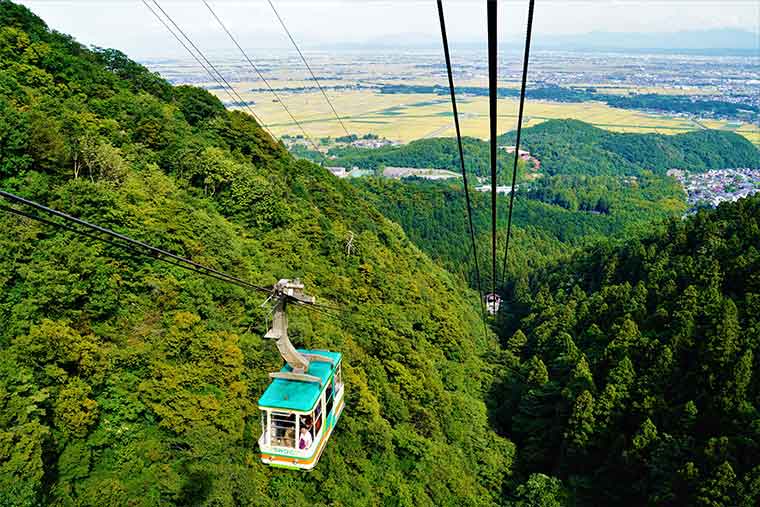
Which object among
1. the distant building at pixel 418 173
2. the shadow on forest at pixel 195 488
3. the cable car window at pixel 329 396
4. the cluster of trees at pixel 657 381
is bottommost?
the distant building at pixel 418 173

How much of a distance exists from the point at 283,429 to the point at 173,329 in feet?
28.6

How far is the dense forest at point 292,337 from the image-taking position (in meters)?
17.0

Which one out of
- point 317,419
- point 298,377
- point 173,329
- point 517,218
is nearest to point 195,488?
point 173,329

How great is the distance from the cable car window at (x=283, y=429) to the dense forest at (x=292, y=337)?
5618mm

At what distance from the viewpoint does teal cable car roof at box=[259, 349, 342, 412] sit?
12.3m

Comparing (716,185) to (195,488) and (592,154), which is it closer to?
(592,154)

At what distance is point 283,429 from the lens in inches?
504

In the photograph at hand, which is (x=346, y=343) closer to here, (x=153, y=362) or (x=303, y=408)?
(x=153, y=362)

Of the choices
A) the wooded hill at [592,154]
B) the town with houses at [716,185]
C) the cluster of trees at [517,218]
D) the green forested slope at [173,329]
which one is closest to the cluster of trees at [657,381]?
the green forested slope at [173,329]

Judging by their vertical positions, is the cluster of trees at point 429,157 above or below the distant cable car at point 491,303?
above

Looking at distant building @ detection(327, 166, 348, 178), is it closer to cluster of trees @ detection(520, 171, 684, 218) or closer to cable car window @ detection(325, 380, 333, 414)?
cluster of trees @ detection(520, 171, 684, 218)

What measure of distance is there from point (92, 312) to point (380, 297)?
75.3 ft

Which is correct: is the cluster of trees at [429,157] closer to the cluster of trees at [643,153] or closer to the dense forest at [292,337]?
the cluster of trees at [643,153]

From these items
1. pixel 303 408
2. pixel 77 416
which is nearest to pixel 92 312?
pixel 77 416
